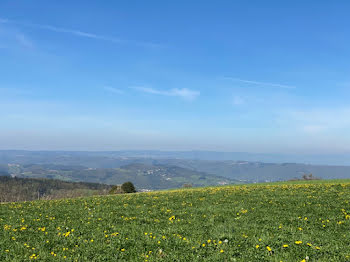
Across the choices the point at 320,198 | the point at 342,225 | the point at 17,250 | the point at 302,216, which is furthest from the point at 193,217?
the point at 320,198

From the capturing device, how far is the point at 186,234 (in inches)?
460

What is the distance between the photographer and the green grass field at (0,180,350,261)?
9.43 meters

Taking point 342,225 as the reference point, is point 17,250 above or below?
below

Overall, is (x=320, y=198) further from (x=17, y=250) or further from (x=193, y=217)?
(x=17, y=250)

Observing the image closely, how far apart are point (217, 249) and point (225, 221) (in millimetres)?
3985

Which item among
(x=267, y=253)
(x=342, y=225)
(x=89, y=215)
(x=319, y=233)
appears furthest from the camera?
(x=89, y=215)

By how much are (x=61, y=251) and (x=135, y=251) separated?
9.15 feet

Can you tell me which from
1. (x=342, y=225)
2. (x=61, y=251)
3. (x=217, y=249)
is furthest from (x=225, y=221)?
(x=61, y=251)

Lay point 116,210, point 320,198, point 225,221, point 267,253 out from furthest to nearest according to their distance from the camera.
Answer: point 320,198, point 116,210, point 225,221, point 267,253

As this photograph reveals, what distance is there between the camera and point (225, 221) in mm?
13695

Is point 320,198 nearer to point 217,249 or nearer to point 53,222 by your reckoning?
point 217,249

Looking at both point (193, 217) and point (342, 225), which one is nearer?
point (342, 225)

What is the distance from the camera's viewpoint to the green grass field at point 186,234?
30.9ft

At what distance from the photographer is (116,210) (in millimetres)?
18000
